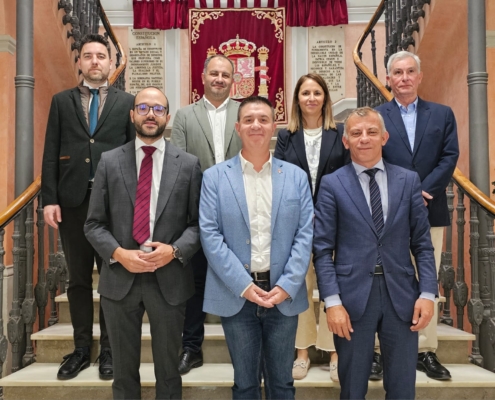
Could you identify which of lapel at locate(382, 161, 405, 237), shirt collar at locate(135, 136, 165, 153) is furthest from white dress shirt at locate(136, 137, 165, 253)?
lapel at locate(382, 161, 405, 237)

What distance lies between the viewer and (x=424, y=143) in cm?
247

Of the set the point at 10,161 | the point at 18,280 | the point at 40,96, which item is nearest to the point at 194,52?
the point at 40,96

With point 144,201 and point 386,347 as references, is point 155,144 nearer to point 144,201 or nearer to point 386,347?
point 144,201

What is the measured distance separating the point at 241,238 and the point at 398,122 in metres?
1.11

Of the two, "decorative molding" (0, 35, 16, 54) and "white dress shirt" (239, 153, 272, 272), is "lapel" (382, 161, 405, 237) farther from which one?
"decorative molding" (0, 35, 16, 54)

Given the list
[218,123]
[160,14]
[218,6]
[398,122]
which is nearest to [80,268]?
[218,123]

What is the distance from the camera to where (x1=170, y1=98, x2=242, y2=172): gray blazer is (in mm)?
2598

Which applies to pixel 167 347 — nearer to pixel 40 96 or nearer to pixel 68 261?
pixel 68 261

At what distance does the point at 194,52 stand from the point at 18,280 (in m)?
5.68

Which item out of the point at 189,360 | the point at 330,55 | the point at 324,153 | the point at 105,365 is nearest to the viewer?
the point at 324,153

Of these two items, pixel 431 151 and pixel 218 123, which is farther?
pixel 218 123

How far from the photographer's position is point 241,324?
1.98 metres

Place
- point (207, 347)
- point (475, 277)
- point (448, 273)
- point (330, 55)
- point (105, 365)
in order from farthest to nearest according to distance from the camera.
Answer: point (330, 55)
point (448, 273)
point (475, 277)
point (207, 347)
point (105, 365)

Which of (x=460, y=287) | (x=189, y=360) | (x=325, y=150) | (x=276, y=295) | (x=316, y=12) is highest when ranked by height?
(x=316, y=12)
